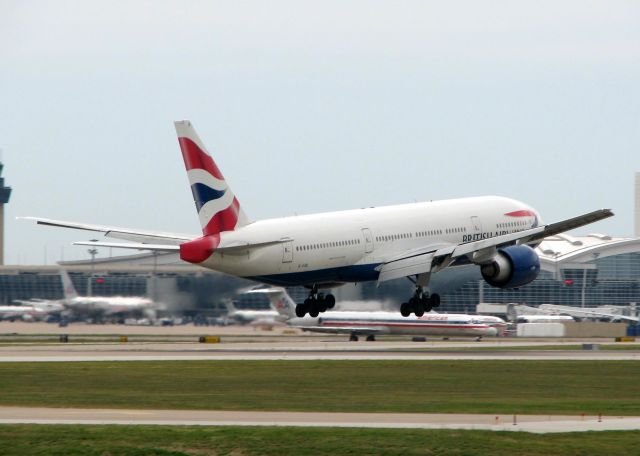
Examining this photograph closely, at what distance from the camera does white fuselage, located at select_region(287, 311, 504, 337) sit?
112125mm

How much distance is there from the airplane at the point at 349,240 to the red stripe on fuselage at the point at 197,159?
0.05 m

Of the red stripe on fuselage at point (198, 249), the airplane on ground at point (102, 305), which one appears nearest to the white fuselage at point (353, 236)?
the red stripe on fuselage at point (198, 249)

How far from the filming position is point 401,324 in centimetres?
11281

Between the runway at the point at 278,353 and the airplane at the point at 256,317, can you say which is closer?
the runway at the point at 278,353

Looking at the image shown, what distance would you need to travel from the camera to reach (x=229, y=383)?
2378 inches

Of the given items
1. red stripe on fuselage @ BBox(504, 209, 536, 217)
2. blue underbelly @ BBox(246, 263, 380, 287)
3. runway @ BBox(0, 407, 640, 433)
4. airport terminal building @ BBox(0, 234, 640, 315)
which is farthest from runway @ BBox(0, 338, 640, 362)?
airport terminal building @ BBox(0, 234, 640, 315)

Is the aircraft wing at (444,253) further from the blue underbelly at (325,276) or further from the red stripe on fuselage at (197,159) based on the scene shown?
the red stripe on fuselage at (197,159)

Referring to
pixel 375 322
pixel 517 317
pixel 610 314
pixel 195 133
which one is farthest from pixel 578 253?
pixel 195 133

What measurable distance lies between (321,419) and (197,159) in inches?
970

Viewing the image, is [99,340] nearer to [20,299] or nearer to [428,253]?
[428,253]

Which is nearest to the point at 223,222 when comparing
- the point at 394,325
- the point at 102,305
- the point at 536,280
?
the point at 394,325

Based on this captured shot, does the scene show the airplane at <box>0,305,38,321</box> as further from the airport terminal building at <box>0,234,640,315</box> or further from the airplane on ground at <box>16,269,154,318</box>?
the airplane on ground at <box>16,269,154,318</box>

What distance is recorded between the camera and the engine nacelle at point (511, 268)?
71688 millimetres

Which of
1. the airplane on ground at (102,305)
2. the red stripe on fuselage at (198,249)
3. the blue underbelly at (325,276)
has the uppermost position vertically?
the red stripe on fuselage at (198,249)
